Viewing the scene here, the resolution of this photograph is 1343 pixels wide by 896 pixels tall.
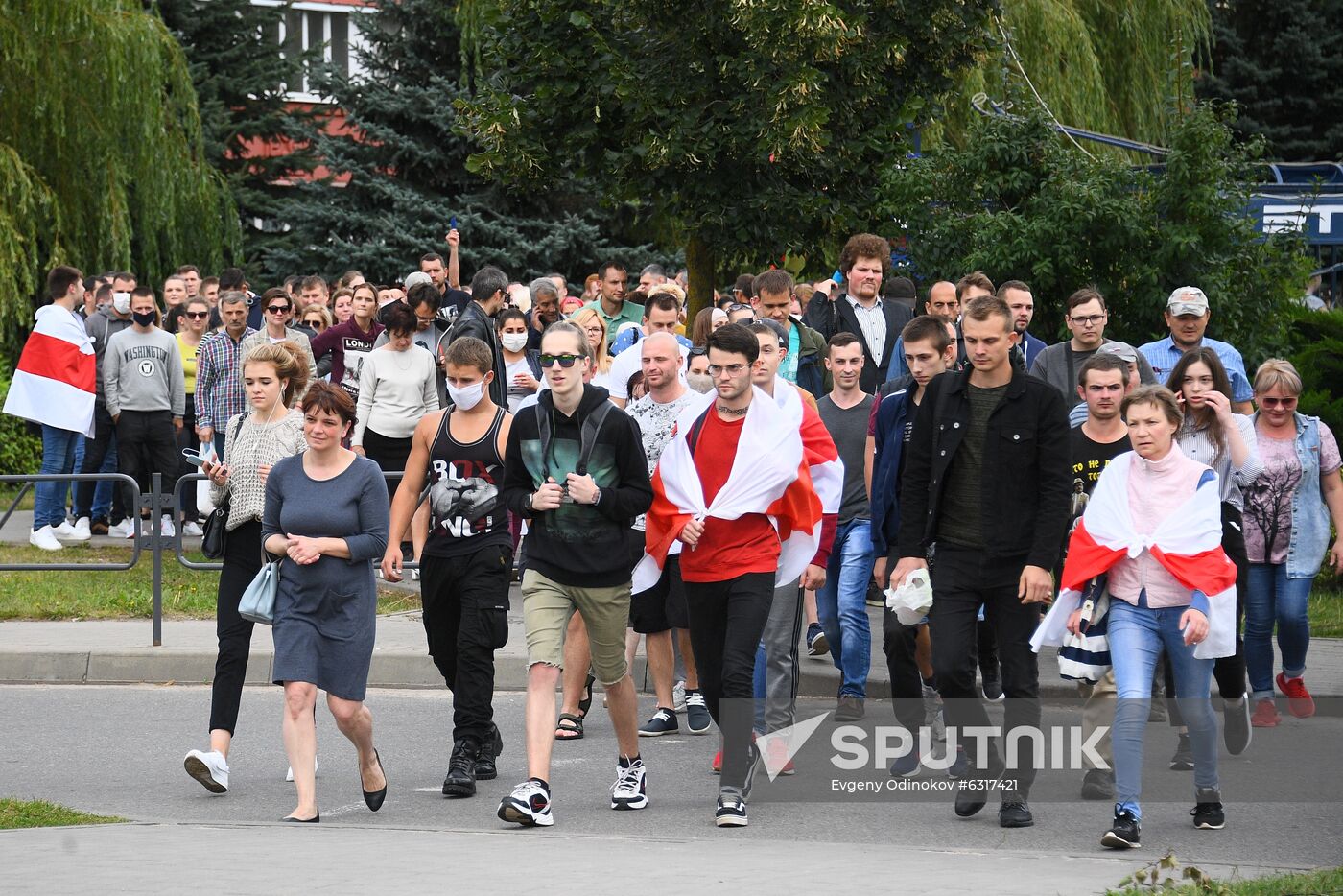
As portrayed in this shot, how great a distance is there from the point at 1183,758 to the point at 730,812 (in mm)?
2495

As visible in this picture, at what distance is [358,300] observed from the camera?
14.7 meters

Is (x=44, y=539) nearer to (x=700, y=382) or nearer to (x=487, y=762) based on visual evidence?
(x=700, y=382)

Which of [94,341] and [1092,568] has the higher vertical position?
[94,341]

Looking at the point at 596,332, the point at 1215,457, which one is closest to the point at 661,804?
the point at 1215,457

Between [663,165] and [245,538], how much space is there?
815 centimetres

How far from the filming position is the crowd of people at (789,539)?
7.32 metres

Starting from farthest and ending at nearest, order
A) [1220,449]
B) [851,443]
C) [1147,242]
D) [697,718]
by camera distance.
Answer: [1147,242] < [851,443] < [697,718] < [1220,449]

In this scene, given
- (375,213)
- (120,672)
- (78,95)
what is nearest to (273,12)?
(375,213)

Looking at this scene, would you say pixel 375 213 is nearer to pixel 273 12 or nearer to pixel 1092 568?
pixel 273 12

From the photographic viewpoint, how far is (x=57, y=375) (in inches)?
602

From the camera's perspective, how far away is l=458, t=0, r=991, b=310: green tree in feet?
50.4

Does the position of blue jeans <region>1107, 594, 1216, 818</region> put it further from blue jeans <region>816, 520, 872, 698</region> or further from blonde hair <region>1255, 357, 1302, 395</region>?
blonde hair <region>1255, 357, 1302, 395</region>

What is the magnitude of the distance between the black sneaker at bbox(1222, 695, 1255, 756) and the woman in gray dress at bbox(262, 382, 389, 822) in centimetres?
403

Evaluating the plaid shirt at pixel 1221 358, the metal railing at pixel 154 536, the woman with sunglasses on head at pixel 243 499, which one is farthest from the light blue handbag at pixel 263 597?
the plaid shirt at pixel 1221 358
